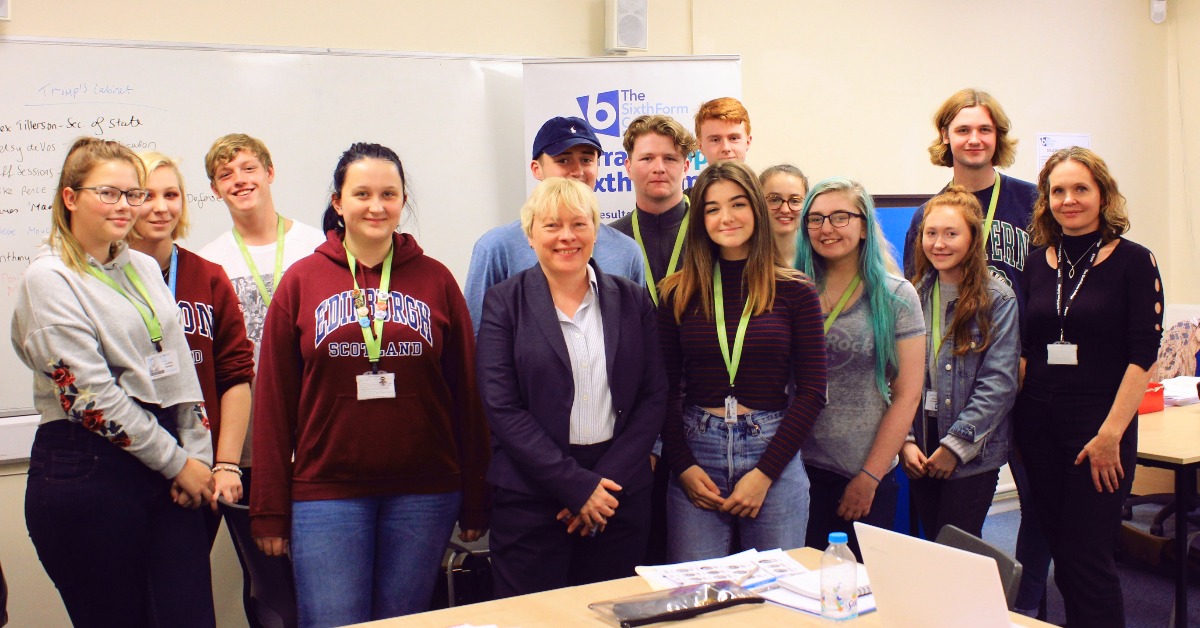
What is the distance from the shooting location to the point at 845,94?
5.03 meters

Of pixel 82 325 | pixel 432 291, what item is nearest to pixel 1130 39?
pixel 432 291

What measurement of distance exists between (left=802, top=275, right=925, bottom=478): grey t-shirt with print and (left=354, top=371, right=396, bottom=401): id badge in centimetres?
127

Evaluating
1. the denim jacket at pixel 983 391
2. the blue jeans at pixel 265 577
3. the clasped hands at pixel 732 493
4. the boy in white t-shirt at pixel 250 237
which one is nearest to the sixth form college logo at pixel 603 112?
the boy in white t-shirt at pixel 250 237

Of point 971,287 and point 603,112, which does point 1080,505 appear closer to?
point 971,287

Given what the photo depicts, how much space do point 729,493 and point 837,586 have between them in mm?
752

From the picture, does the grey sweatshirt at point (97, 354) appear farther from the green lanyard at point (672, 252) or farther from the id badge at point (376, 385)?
the green lanyard at point (672, 252)

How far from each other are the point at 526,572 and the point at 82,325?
1.24m

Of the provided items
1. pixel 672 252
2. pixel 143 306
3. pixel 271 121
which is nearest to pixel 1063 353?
pixel 672 252

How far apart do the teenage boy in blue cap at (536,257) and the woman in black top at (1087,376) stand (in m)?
1.31

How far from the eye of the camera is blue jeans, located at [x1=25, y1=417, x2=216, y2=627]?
2.22 metres

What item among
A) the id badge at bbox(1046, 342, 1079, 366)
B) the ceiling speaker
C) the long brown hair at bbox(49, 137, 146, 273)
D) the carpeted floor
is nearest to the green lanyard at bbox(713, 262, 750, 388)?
the id badge at bbox(1046, 342, 1079, 366)

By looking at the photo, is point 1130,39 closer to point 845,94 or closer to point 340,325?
point 845,94

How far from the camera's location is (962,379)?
2.92 metres

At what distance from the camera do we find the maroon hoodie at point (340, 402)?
2.29 m
